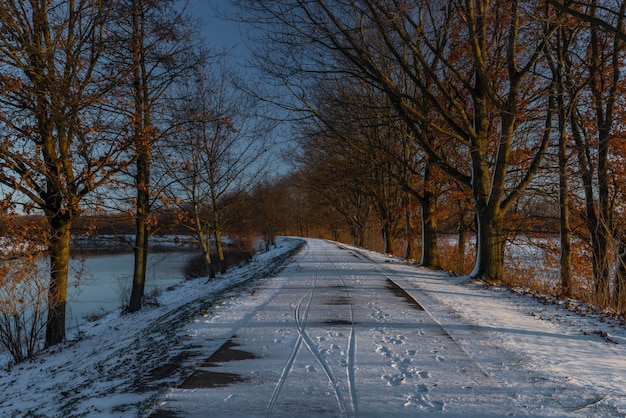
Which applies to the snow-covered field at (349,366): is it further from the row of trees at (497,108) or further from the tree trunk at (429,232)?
the tree trunk at (429,232)

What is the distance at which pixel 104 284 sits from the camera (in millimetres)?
23719

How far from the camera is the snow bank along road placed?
143 inches

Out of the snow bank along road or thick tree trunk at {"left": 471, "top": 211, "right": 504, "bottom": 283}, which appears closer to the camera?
the snow bank along road

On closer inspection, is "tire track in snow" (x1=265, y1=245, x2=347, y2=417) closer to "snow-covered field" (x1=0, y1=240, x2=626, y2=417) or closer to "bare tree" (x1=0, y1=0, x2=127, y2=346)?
"snow-covered field" (x1=0, y1=240, x2=626, y2=417)

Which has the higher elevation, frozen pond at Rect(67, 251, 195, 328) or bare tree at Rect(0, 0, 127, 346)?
bare tree at Rect(0, 0, 127, 346)

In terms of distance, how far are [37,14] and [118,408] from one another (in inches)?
372

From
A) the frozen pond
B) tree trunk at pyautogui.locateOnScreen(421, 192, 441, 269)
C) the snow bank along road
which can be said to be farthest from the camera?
tree trunk at pyautogui.locateOnScreen(421, 192, 441, 269)

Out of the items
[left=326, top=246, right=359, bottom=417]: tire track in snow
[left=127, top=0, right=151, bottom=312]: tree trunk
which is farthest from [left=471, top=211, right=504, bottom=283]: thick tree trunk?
[left=127, top=0, right=151, bottom=312]: tree trunk

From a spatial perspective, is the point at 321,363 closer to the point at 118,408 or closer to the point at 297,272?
the point at 118,408

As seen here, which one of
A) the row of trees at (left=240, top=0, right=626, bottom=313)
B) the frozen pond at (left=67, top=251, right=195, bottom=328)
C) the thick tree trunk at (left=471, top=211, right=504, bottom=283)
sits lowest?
the frozen pond at (left=67, top=251, right=195, bottom=328)

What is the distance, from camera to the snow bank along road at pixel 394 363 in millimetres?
3637

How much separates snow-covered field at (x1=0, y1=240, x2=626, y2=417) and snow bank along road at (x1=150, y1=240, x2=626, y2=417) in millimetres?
18

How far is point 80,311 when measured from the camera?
17406 millimetres

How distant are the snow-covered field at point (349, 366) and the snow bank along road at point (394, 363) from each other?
0.02 m
